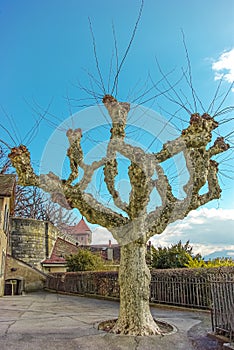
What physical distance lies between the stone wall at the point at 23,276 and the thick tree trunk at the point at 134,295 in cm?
1639

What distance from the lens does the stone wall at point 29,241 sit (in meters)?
23.8

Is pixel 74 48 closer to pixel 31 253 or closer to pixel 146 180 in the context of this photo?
pixel 146 180

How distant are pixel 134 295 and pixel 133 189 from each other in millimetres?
2505

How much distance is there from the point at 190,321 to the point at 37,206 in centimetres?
2778

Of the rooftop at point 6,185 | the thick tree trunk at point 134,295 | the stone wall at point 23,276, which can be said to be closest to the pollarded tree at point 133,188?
the thick tree trunk at point 134,295

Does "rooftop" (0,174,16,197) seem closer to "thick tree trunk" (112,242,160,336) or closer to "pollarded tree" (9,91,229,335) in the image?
"pollarded tree" (9,91,229,335)

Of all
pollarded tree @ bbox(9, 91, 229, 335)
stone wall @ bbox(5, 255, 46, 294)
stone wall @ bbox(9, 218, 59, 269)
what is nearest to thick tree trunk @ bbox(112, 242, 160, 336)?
pollarded tree @ bbox(9, 91, 229, 335)

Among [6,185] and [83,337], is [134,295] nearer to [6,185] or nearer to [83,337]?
[83,337]

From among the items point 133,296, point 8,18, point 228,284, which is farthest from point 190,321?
Answer: point 8,18

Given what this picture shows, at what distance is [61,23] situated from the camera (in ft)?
24.8

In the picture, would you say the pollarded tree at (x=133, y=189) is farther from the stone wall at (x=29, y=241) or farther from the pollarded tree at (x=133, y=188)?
the stone wall at (x=29, y=241)

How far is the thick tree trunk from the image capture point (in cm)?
681

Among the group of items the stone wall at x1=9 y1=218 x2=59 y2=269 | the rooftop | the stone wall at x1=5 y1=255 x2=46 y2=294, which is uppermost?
the rooftop

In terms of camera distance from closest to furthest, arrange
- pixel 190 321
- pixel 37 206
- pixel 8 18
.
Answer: pixel 8 18 < pixel 190 321 < pixel 37 206
